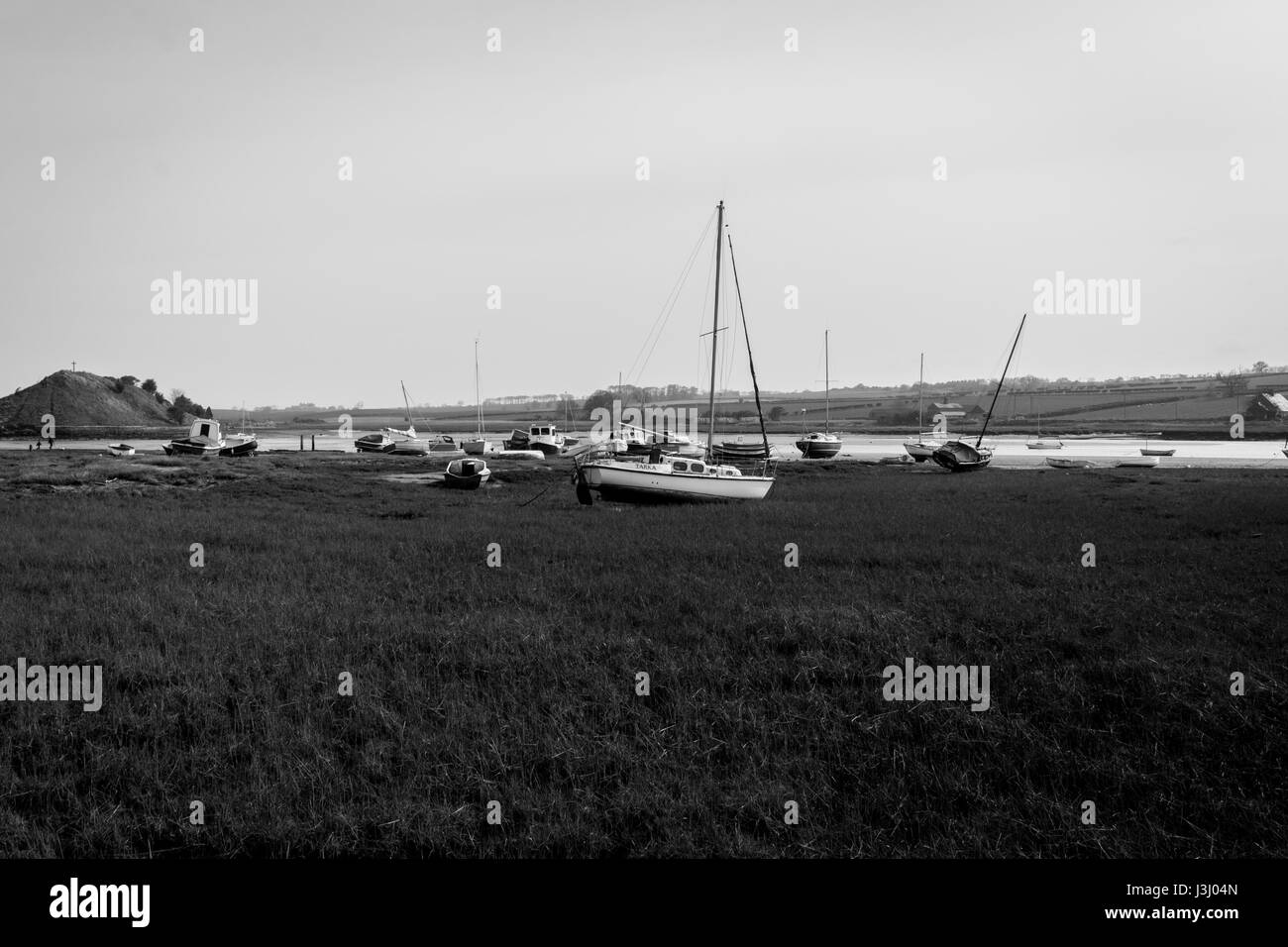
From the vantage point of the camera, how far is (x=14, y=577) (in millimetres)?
13930

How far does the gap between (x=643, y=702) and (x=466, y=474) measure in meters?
34.4

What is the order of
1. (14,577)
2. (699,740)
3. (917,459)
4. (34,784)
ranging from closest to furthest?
(34,784) → (699,740) → (14,577) → (917,459)

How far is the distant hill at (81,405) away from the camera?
432ft

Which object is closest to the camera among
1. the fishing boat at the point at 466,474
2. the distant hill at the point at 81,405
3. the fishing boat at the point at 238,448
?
the fishing boat at the point at 466,474

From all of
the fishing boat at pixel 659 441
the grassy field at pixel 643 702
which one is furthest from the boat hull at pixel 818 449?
the grassy field at pixel 643 702

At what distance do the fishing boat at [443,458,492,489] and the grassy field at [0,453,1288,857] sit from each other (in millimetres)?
22848

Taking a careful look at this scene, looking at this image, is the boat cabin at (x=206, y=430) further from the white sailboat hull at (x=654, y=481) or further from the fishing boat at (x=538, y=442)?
the white sailboat hull at (x=654, y=481)

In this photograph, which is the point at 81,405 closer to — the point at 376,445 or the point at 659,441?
the point at 376,445

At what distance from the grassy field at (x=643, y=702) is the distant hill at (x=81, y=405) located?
143 meters

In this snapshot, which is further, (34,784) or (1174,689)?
(1174,689)
